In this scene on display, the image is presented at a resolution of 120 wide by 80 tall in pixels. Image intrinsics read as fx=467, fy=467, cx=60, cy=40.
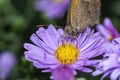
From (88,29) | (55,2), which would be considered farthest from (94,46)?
(55,2)

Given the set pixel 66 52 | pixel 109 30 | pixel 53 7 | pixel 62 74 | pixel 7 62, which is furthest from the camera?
pixel 53 7

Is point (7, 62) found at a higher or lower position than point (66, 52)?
higher

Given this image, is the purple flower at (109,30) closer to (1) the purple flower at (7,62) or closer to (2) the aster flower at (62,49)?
(2) the aster flower at (62,49)

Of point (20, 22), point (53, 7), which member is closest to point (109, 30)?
point (20, 22)

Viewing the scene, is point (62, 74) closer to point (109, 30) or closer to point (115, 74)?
point (115, 74)

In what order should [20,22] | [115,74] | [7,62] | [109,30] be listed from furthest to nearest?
[20,22] < [7,62] < [109,30] < [115,74]

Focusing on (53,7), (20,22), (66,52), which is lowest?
(66,52)

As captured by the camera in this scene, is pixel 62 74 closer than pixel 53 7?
Yes
